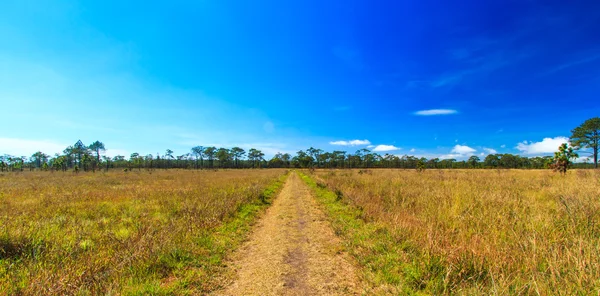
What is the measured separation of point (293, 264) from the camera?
479 centimetres

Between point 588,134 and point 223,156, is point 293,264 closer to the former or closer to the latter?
point 588,134

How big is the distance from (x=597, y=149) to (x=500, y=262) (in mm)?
70132

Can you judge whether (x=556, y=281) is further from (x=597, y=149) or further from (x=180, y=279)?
(x=597, y=149)

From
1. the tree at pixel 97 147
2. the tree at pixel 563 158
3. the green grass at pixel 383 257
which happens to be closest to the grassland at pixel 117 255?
the green grass at pixel 383 257

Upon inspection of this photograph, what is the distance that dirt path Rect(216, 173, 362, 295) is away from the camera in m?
3.86

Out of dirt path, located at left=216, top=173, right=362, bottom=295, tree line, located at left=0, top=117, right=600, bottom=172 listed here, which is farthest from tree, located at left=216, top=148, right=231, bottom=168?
dirt path, located at left=216, top=173, right=362, bottom=295

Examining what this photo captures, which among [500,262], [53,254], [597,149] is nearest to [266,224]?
[53,254]

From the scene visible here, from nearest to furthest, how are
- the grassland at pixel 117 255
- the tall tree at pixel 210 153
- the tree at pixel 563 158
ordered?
the grassland at pixel 117 255 < the tree at pixel 563 158 < the tall tree at pixel 210 153

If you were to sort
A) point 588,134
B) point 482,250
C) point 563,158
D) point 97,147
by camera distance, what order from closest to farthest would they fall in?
point 482,250 → point 563,158 → point 588,134 → point 97,147

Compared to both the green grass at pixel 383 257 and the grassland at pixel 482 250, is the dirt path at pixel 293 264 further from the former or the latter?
the grassland at pixel 482 250

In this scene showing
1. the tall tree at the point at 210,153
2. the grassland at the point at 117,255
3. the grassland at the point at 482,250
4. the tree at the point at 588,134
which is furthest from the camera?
the tall tree at the point at 210,153

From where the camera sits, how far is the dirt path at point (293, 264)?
3.86 metres

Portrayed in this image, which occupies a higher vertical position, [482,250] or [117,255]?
[482,250]

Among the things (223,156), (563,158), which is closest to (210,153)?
(223,156)
